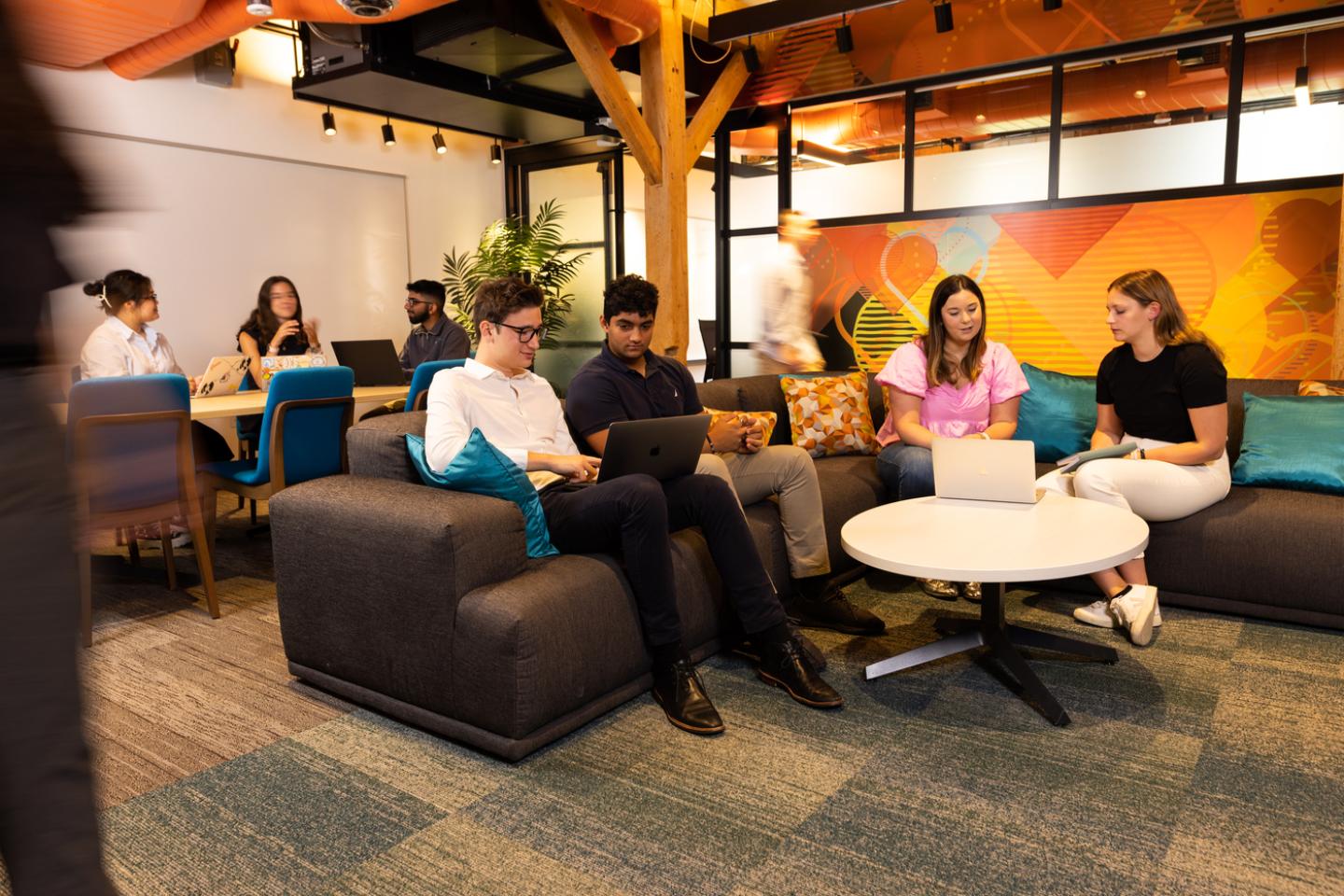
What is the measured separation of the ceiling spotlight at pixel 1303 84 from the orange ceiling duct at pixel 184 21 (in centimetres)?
352

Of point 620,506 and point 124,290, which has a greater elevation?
point 124,290

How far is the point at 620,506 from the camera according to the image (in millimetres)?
2361

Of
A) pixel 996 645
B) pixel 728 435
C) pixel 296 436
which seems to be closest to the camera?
pixel 996 645

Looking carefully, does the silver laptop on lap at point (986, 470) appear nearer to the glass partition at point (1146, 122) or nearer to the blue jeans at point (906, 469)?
the blue jeans at point (906, 469)

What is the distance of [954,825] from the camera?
6.01ft

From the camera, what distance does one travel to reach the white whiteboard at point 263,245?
19.5 feet

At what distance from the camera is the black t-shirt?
3.06 meters

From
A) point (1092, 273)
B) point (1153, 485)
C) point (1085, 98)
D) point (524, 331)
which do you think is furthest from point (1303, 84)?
point (524, 331)

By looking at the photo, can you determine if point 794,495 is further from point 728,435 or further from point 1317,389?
point 1317,389

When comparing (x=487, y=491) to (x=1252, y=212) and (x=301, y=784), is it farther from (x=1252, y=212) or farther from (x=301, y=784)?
(x=1252, y=212)

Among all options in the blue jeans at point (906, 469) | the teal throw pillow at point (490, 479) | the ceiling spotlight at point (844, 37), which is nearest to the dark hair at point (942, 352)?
the blue jeans at point (906, 469)

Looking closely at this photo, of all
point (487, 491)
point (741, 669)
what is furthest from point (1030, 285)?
point (487, 491)

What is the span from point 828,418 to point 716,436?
3.57ft

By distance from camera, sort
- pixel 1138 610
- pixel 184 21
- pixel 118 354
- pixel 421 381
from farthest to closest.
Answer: pixel 184 21, pixel 421 381, pixel 118 354, pixel 1138 610
